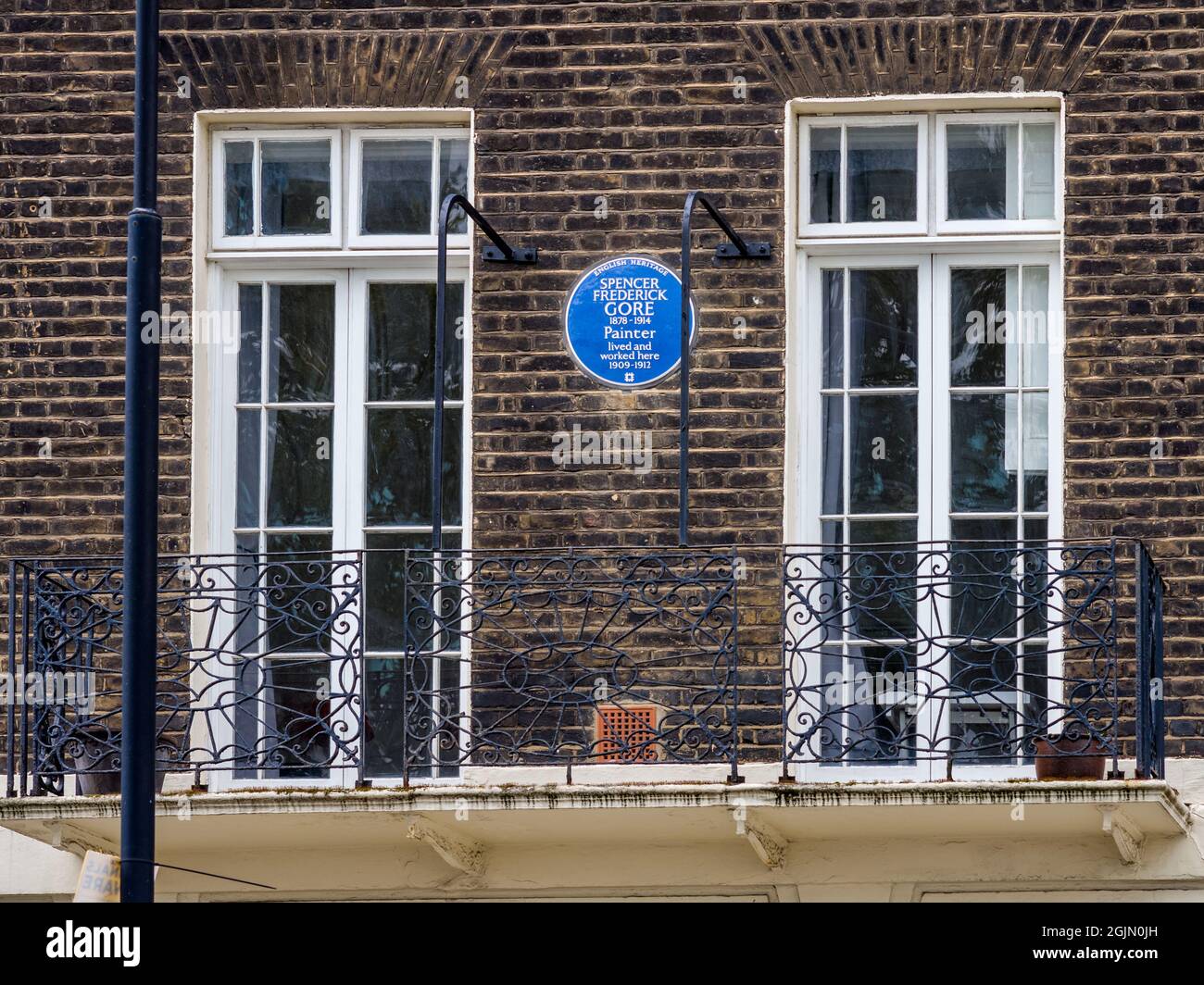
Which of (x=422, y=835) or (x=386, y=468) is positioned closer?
(x=422, y=835)

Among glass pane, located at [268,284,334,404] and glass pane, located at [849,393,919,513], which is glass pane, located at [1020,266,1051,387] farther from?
glass pane, located at [268,284,334,404]

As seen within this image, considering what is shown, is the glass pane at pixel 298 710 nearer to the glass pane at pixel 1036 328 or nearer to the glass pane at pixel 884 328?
the glass pane at pixel 884 328

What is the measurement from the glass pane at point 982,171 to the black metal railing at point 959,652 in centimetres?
182

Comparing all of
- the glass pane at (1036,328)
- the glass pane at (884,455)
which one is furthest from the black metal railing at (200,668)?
the glass pane at (1036,328)

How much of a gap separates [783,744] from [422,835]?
1.84 meters

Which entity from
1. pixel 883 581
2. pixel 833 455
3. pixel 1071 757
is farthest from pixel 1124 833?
pixel 833 455

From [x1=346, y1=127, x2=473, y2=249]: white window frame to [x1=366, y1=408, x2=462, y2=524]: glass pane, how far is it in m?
0.91

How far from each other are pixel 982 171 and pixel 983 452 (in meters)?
1.52

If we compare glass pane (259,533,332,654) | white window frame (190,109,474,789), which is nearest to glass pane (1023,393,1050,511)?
white window frame (190,109,474,789)

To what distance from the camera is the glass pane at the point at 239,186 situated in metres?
13.3

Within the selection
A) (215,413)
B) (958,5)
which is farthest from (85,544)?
(958,5)

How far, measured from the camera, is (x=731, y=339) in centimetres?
1281

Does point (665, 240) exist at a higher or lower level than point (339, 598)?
higher

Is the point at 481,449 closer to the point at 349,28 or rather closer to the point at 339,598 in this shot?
the point at 339,598
